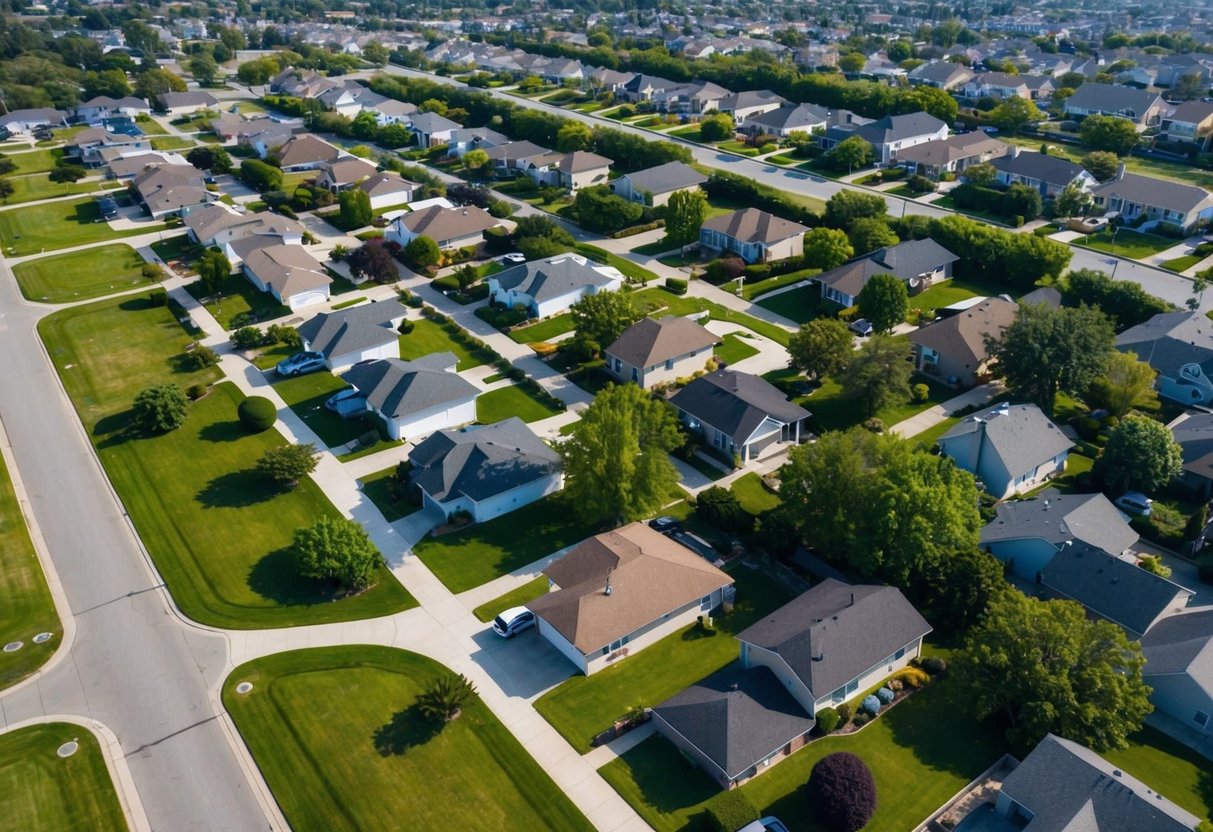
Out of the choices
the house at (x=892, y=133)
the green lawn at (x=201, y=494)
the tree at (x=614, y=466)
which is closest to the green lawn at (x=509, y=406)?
the tree at (x=614, y=466)

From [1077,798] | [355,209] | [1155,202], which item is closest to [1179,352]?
[1155,202]

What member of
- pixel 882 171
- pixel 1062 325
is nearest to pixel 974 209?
pixel 882 171

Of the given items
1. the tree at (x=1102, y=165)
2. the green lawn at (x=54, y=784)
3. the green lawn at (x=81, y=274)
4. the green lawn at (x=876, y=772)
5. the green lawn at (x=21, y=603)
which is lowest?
the green lawn at (x=81, y=274)

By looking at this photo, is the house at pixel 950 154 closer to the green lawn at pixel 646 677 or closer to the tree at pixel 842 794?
the green lawn at pixel 646 677

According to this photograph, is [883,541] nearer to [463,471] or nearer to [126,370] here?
[463,471]

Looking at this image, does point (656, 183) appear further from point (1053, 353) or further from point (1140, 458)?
point (1140, 458)

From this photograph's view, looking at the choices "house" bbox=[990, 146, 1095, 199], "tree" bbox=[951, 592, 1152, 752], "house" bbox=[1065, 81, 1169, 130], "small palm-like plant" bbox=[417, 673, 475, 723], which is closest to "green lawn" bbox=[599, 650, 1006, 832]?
"tree" bbox=[951, 592, 1152, 752]
